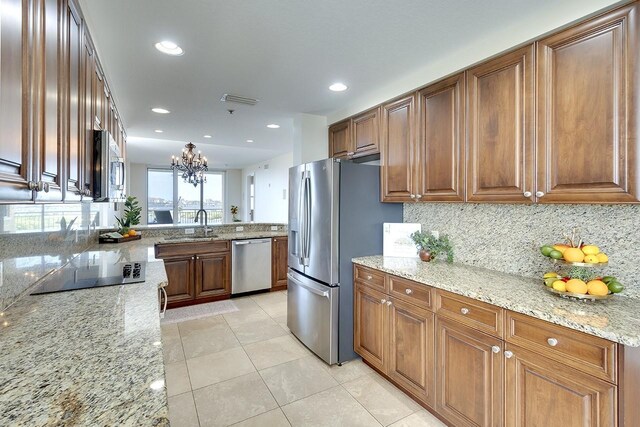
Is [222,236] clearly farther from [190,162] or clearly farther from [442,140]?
[442,140]

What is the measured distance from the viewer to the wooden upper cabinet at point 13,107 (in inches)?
28.6

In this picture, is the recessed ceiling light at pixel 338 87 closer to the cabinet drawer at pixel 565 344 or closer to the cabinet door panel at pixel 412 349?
the cabinet door panel at pixel 412 349

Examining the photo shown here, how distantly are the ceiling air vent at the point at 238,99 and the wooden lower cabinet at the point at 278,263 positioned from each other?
2.18 metres

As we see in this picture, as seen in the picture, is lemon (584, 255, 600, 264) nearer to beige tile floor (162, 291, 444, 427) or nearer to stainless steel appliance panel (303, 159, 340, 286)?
beige tile floor (162, 291, 444, 427)

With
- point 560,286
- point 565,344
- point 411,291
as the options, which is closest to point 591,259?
point 560,286

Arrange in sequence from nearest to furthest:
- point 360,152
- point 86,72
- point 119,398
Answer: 1. point 119,398
2. point 86,72
3. point 360,152

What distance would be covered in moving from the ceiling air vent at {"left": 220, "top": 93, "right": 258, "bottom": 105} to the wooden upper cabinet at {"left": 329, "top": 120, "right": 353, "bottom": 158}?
37.0 inches

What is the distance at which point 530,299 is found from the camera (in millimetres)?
1568

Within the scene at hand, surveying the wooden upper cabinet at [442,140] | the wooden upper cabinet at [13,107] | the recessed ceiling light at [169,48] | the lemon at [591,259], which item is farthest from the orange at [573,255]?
the recessed ceiling light at [169,48]

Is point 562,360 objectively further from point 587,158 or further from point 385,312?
point 385,312

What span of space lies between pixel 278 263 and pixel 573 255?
3.84m

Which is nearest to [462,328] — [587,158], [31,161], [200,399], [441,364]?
[441,364]

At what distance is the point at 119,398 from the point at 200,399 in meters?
1.74

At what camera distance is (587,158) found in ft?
5.06
